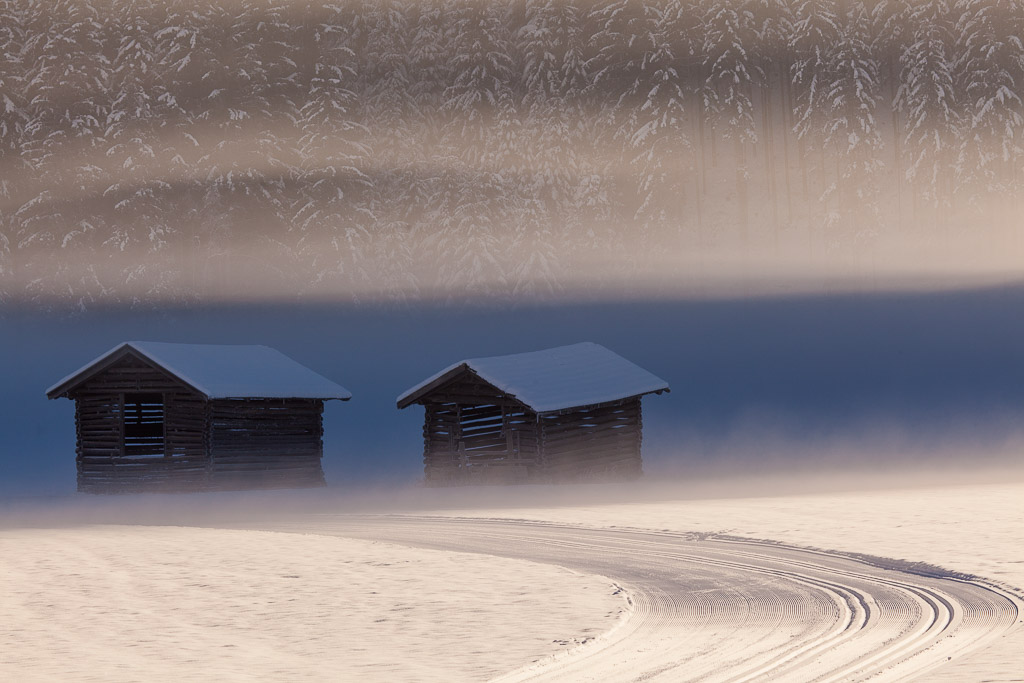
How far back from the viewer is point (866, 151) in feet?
282

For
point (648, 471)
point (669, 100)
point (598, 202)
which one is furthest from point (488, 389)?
point (669, 100)

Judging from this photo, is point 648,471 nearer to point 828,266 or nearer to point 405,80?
point 828,266

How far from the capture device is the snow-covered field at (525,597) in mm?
11453

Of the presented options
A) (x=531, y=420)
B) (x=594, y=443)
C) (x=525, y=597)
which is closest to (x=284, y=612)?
(x=525, y=597)

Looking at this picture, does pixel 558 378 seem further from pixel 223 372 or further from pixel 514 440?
pixel 223 372

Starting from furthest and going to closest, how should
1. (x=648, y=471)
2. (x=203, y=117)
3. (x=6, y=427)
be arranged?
(x=203, y=117)
(x=6, y=427)
(x=648, y=471)

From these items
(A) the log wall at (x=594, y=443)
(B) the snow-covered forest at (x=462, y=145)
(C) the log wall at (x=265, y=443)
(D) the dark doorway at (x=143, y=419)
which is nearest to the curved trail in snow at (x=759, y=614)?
(A) the log wall at (x=594, y=443)

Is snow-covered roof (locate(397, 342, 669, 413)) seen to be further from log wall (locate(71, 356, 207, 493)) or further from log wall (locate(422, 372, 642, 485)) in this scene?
log wall (locate(71, 356, 207, 493))

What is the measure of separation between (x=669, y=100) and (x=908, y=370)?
2810cm

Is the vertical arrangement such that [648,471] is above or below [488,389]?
below

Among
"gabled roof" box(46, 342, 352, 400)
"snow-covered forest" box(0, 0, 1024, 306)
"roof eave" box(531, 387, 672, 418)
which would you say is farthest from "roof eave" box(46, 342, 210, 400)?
"snow-covered forest" box(0, 0, 1024, 306)

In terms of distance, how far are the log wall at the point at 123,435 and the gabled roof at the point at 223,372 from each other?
0.52 meters

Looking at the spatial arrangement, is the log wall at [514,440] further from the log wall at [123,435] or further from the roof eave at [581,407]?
the log wall at [123,435]

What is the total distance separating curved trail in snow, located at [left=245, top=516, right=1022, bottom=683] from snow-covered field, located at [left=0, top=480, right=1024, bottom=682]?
43mm
